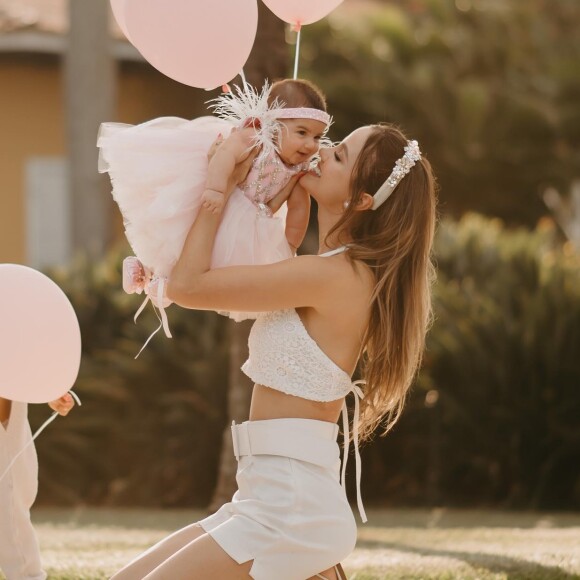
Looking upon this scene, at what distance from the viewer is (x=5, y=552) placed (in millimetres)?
4328

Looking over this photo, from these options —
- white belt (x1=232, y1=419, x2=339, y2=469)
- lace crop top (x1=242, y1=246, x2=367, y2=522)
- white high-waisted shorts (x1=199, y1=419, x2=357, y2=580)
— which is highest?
lace crop top (x1=242, y1=246, x2=367, y2=522)

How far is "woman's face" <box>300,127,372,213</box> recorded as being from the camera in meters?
3.67

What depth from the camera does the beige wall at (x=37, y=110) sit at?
46.5ft

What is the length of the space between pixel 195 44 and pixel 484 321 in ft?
17.3

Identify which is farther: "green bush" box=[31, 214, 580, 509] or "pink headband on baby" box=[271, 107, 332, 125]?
"green bush" box=[31, 214, 580, 509]

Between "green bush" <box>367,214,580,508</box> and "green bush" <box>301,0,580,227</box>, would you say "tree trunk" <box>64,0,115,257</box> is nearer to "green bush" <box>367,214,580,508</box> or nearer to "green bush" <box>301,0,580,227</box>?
"green bush" <box>301,0,580,227</box>

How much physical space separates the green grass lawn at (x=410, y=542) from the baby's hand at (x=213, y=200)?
5.72 ft

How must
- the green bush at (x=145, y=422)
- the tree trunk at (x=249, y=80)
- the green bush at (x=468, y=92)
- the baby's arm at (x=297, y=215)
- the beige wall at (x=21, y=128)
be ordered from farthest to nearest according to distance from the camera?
the green bush at (x=468, y=92) → the beige wall at (x=21, y=128) → the green bush at (x=145, y=422) → the tree trunk at (x=249, y=80) → the baby's arm at (x=297, y=215)

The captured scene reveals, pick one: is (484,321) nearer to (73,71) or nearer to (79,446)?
(79,446)

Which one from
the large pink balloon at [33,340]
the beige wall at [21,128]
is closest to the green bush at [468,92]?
the beige wall at [21,128]

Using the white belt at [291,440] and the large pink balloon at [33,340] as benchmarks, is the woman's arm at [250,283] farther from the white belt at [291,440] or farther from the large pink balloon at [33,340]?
the large pink balloon at [33,340]

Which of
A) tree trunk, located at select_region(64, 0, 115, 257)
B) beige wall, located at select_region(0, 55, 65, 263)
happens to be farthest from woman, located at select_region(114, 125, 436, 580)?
beige wall, located at select_region(0, 55, 65, 263)

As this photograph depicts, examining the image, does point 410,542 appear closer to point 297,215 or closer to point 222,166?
point 297,215

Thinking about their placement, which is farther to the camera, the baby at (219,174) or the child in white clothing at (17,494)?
the child in white clothing at (17,494)
